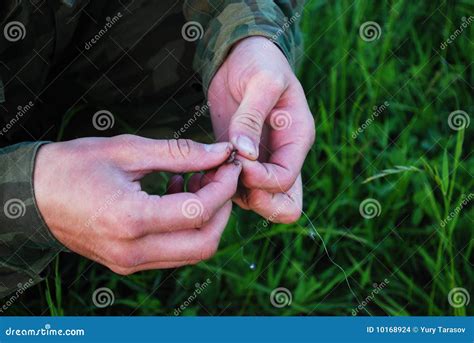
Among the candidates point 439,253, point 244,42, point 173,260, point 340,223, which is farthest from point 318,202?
point 173,260

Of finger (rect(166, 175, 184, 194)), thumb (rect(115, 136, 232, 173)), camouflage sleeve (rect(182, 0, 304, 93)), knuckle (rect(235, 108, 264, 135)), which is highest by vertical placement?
camouflage sleeve (rect(182, 0, 304, 93))

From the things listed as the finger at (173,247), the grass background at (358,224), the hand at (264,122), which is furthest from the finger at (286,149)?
the grass background at (358,224)

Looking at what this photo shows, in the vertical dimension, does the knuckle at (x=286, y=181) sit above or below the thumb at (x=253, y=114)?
below

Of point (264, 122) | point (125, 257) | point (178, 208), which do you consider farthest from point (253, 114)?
point (125, 257)

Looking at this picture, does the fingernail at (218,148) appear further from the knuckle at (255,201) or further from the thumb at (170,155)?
the knuckle at (255,201)

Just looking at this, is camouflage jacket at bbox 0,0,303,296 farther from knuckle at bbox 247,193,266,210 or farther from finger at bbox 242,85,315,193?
knuckle at bbox 247,193,266,210

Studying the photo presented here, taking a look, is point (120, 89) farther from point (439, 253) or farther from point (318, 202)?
point (439, 253)

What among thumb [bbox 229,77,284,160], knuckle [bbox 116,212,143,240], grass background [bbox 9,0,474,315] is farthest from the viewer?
grass background [bbox 9,0,474,315]

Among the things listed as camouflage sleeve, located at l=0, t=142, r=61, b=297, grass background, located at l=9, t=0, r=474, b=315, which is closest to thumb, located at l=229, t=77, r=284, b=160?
camouflage sleeve, located at l=0, t=142, r=61, b=297
